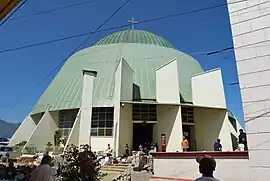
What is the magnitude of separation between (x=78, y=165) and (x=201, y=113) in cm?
2045

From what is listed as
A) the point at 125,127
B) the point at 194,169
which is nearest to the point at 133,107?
the point at 125,127

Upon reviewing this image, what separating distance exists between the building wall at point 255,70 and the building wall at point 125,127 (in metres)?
18.0

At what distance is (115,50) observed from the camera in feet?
103

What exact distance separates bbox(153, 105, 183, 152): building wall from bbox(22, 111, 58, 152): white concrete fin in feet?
33.4

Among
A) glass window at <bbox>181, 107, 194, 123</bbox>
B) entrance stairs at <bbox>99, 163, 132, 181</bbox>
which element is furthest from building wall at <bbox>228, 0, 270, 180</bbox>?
glass window at <bbox>181, 107, 194, 123</bbox>

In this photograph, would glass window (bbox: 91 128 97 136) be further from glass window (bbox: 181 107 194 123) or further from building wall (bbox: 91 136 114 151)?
glass window (bbox: 181 107 194 123)

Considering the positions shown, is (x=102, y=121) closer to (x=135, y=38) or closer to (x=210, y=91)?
(x=210, y=91)

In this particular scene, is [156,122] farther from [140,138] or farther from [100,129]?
[100,129]

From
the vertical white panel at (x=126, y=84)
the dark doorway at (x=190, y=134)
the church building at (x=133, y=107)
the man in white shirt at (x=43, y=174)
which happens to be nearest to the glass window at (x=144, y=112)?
the church building at (x=133, y=107)

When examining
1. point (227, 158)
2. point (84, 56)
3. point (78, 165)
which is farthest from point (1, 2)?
point (84, 56)

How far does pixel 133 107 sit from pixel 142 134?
11.0 feet

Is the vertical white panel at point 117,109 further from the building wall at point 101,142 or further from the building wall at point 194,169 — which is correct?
the building wall at point 194,169

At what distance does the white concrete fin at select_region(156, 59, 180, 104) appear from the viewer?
2339cm

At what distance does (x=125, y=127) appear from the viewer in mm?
23844
